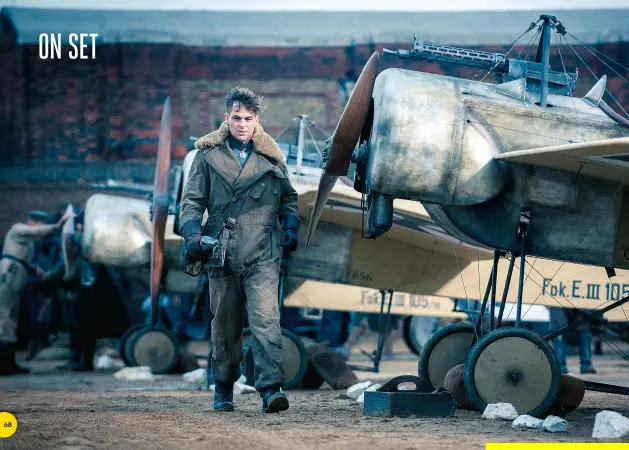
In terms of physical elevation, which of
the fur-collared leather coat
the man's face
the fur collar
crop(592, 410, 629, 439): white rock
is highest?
the man's face

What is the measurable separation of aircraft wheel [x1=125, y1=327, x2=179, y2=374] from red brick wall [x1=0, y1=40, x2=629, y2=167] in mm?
14650

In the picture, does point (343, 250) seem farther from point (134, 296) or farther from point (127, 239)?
point (134, 296)

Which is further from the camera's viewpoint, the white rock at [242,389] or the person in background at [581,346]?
the person in background at [581,346]

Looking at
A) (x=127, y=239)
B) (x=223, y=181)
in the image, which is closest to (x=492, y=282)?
(x=223, y=181)

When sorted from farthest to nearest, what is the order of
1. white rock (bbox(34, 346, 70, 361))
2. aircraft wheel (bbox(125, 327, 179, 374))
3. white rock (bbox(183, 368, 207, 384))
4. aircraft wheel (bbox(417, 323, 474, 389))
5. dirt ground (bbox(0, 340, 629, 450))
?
1. white rock (bbox(34, 346, 70, 361))
2. aircraft wheel (bbox(125, 327, 179, 374))
3. white rock (bbox(183, 368, 207, 384))
4. aircraft wheel (bbox(417, 323, 474, 389))
5. dirt ground (bbox(0, 340, 629, 450))

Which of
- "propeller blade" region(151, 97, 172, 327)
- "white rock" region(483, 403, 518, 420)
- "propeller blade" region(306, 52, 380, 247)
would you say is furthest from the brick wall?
"white rock" region(483, 403, 518, 420)

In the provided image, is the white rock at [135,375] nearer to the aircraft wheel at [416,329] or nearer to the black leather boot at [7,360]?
the black leather boot at [7,360]

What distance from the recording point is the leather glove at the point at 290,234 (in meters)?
6.46

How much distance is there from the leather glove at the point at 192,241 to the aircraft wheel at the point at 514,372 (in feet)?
5.83

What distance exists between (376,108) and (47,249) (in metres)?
11.7

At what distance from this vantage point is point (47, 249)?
1750 centimetres

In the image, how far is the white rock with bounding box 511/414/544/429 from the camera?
590cm

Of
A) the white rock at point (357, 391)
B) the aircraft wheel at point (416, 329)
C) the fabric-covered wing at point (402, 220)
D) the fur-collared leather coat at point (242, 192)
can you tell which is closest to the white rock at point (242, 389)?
the white rock at point (357, 391)

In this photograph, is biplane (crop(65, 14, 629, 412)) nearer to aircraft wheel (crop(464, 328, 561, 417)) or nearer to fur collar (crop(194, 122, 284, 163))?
aircraft wheel (crop(464, 328, 561, 417))
